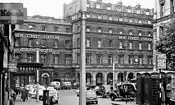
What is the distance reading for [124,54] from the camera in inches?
3041

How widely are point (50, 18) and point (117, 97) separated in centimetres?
4078

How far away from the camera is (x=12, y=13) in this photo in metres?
13.1

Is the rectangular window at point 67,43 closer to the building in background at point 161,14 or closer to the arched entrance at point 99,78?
the arched entrance at point 99,78

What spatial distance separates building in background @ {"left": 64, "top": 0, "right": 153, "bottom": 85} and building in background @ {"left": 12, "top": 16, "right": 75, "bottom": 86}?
5.98 feet

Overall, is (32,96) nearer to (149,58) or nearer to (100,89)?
(100,89)

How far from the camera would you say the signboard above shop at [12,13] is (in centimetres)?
1290

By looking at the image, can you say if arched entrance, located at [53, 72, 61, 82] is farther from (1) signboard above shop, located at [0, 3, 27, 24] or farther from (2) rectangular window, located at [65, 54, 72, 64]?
(1) signboard above shop, located at [0, 3, 27, 24]

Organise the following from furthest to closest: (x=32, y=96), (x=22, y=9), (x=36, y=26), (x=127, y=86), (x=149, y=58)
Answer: (x=149, y=58) → (x=36, y=26) → (x=32, y=96) → (x=127, y=86) → (x=22, y=9)

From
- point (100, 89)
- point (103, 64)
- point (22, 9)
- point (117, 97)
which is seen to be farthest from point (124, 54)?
point (22, 9)

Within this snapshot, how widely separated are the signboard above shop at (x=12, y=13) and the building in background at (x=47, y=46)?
54.9 m

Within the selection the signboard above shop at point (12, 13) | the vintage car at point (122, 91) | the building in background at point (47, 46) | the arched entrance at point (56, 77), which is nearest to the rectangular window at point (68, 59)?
the building in background at point (47, 46)

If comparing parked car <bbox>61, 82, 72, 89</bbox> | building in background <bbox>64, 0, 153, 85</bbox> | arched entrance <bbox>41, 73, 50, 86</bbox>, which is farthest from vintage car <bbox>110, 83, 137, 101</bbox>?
building in background <bbox>64, 0, 153, 85</bbox>

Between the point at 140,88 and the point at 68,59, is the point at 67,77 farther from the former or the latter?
the point at 140,88

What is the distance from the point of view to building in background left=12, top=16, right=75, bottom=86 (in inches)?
2741
